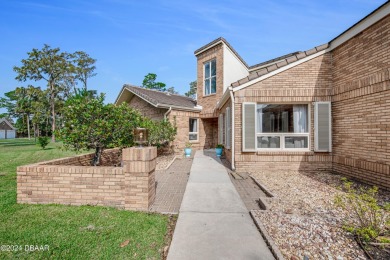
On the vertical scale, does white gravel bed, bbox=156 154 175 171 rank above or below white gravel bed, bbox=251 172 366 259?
above

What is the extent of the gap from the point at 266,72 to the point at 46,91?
39005mm

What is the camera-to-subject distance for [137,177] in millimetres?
4133

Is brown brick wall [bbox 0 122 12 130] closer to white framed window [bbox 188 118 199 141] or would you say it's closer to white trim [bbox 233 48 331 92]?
white framed window [bbox 188 118 199 141]

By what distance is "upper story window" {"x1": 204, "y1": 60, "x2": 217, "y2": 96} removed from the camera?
1357 centimetres

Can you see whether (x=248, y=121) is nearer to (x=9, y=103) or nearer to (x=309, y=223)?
(x=309, y=223)

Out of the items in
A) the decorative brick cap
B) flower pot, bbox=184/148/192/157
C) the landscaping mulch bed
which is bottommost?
the landscaping mulch bed

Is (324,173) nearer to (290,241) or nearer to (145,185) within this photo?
(290,241)

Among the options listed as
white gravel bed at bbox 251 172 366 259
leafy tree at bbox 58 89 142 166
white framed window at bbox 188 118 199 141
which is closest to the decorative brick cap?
white gravel bed at bbox 251 172 366 259

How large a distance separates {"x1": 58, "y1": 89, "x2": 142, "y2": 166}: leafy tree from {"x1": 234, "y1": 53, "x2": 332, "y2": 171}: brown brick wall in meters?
4.65

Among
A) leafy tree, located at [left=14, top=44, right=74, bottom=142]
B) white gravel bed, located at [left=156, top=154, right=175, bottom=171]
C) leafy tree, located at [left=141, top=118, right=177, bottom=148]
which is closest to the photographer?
white gravel bed, located at [left=156, top=154, right=175, bottom=171]

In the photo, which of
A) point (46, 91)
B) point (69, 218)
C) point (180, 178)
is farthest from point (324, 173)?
point (46, 91)

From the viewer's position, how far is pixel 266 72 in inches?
307

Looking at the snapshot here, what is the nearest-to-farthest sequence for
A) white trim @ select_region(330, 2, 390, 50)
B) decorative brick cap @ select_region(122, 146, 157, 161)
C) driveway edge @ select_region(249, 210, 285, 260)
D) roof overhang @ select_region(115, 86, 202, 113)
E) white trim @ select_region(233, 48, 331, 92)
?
driveway edge @ select_region(249, 210, 285, 260), decorative brick cap @ select_region(122, 146, 157, 161), white trim @ select_region(330, 2, 390, 50), white trim @ select_region(233, 48, 331, 92), roof overhang @ select_region(115, 86, 202, 113)

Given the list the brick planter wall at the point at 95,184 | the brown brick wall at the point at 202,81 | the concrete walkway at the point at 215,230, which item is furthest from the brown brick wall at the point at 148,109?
the brick planter wall at the point at 95,184
